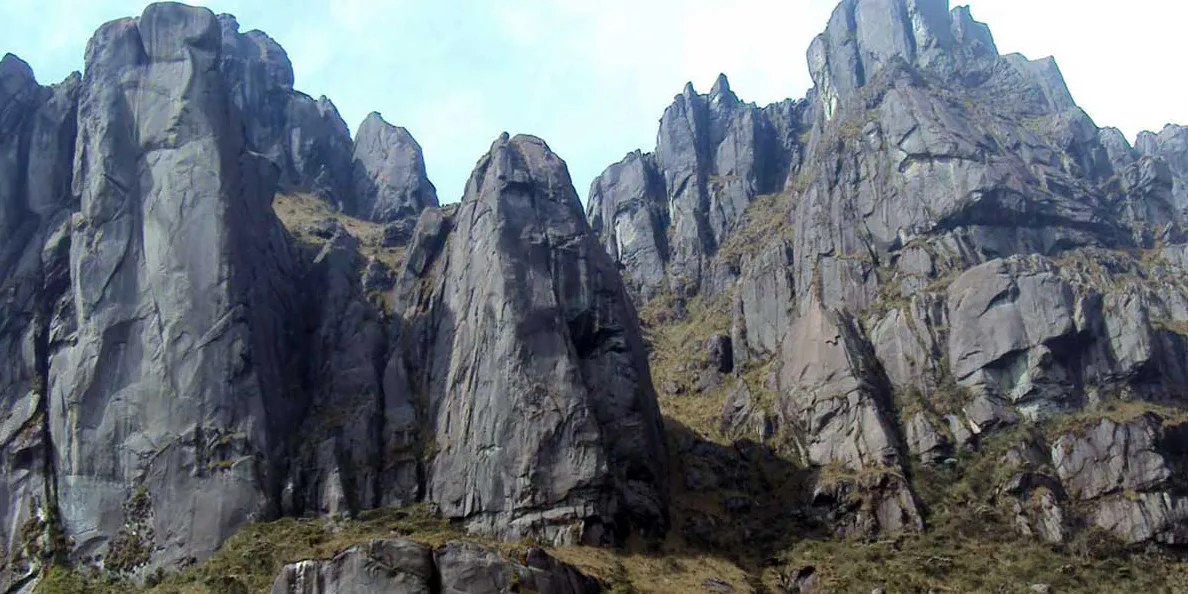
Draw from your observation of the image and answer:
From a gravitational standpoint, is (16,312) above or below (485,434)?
above

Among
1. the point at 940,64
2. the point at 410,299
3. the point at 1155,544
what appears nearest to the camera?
the point at 1155,544

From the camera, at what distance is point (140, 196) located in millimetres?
91312

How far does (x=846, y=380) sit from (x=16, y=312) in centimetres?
6542

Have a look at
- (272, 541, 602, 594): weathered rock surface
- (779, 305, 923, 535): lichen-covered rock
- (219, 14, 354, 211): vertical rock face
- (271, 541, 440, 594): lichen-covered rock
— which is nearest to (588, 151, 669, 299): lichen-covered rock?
(219, 14, 354, 211): vertical rock face

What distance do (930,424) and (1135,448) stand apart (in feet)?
47.3

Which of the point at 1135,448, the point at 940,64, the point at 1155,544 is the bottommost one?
the point at 1155,544

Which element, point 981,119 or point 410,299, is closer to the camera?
point 410,299

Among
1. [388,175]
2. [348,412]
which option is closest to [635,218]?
[388,175]

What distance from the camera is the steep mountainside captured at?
258 ft

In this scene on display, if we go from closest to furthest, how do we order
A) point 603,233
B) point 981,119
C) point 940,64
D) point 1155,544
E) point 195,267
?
point 1155,544
point 195,267
point 981,119
point 940,64
point 603,233

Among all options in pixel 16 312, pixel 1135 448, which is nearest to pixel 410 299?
pixel 16 312

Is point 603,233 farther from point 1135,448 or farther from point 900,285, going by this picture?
point 1135,448

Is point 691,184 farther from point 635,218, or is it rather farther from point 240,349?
point 240,349

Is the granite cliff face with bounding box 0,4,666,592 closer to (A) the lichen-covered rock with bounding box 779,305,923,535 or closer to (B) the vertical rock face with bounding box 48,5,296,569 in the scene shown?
(B) the vertical rock face with bounding box 48,5,296,569
